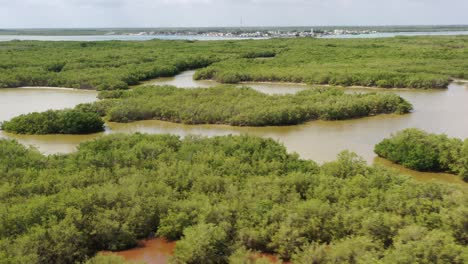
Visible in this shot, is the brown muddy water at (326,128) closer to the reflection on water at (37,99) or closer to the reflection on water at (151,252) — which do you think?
the reflection on water at (37,99)

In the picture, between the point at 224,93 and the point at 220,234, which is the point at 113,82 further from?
the point at 220,234

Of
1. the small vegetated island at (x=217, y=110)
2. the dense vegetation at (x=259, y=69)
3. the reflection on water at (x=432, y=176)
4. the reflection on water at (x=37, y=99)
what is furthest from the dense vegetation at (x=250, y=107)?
the dense vegetation at (x=259, y=69)

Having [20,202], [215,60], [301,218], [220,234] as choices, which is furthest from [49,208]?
[215,60]

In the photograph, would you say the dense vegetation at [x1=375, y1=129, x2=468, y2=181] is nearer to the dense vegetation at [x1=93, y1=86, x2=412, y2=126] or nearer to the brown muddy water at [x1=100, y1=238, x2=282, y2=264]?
the dense vegetation at [x1=93, y1=86, x2=412, y2=126]

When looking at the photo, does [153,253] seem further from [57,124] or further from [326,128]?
[326,128]

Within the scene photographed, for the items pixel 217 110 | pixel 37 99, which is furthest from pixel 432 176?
pixel 37 99
